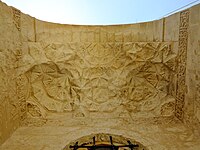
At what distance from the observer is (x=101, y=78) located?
491 cm

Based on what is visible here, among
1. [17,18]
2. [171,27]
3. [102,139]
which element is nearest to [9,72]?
[17,18]

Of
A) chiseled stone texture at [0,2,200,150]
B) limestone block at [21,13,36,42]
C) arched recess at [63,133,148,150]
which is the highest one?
limestone block at [21,13,36,42]

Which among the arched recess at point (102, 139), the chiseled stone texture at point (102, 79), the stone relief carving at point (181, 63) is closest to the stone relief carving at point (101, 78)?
the chiseled stone texture at point (102, 79)

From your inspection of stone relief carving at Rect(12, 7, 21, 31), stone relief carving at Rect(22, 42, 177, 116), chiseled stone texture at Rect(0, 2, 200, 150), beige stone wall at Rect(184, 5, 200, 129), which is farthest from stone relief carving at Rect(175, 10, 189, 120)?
stone relief carving at Rect(12, 7, 21, 31)

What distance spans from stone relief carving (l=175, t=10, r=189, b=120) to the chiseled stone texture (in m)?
0.02

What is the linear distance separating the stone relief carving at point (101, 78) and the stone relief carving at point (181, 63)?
0.27 meters

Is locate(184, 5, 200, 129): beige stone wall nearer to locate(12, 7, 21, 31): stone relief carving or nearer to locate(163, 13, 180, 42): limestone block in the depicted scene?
locate(163, 13, 180, 42): limestone block

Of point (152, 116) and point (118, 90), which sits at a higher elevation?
point (118, 90)

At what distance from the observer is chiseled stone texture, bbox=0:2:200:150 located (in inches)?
155

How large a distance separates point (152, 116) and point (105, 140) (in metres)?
1.58

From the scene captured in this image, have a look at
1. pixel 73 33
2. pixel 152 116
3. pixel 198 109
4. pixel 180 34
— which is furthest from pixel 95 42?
pixel 198 109

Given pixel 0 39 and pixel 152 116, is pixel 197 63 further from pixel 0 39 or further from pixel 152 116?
pixel 0 39

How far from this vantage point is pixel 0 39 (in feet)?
11.1

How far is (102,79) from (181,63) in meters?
2.16
